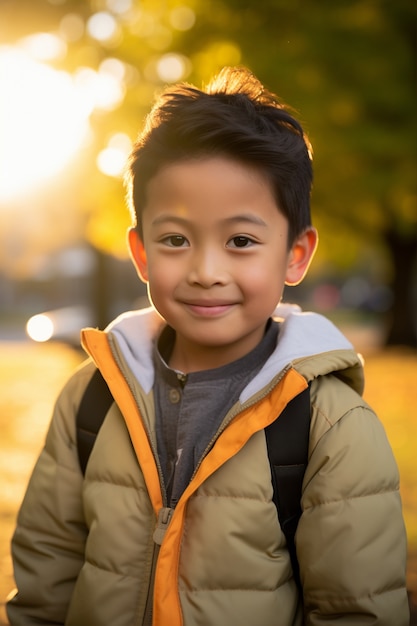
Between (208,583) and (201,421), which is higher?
(201,421)

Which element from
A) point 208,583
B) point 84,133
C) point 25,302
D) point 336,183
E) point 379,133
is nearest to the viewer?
point 208,583

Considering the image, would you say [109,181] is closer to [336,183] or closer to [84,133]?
[84,133]

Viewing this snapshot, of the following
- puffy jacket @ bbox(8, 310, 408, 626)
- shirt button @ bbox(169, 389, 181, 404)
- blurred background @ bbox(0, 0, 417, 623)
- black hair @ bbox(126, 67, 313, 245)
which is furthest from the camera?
blurred background @ bbox(0, 0, 417, 623)

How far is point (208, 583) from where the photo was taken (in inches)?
84.7

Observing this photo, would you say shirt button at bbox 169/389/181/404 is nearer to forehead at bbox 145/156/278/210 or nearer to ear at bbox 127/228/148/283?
ear at bbox 127/228/148/283

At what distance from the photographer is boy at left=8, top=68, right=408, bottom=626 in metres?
2.13

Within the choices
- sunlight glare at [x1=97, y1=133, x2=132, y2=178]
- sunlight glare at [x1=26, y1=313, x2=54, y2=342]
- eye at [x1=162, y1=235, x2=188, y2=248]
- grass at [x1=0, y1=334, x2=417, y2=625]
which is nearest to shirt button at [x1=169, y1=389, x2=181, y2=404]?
eye at [x1=162, y1=235, x2=188, y2=248]

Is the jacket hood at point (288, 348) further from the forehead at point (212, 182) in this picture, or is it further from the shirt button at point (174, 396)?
the forehead at point (212, 182)

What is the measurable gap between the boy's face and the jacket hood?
14 centimetres

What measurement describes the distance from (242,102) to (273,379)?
0.84 meters

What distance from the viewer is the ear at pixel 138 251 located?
8.08ft

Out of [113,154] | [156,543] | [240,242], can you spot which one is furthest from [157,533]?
[113,154]

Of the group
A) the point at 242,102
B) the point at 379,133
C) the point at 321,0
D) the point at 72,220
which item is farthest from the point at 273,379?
the point at 72,220

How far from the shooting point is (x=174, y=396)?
94.0 inches
